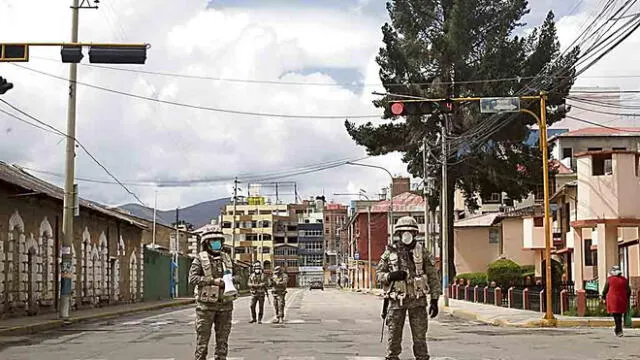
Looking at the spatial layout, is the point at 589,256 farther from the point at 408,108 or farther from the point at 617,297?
the point at 408,108

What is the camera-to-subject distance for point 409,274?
12984 millimetres

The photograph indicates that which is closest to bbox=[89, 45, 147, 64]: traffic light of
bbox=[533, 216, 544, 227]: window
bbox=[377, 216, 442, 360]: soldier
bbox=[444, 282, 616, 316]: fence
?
bbox=[377, 216, 442, 360]: soldier

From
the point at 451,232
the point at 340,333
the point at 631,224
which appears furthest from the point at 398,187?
the point at 340,333

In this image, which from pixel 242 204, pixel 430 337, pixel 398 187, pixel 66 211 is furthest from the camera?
pixel 242 204

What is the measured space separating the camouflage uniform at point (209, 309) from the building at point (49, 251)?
18704mm

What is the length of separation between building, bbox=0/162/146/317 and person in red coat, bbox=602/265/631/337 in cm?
1787

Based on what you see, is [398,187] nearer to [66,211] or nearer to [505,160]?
[505,160]

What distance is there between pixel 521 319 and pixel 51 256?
61.6 ft

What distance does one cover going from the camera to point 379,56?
55.5 metres

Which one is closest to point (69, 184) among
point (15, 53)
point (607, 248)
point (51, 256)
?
point (51, 256)

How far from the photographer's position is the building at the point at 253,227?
163125 mm

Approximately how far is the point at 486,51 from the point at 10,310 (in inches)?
1163

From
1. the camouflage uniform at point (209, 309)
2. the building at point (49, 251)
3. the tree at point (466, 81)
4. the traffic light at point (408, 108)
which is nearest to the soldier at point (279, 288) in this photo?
the traffic light at point (408, 108)

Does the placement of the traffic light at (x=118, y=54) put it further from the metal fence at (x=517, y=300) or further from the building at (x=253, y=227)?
the building at (x=253, y=227)
